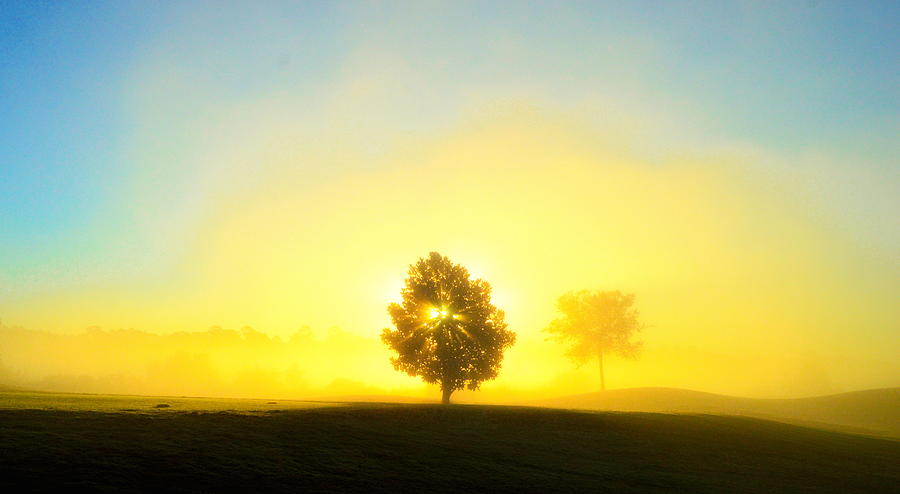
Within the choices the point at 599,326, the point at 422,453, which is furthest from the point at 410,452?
the point at 599,326

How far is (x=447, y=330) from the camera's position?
156 feet

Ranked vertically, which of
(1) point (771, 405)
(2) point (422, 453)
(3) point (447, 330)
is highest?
(3) point (447, 330)

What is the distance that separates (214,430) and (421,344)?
26941 millimetres

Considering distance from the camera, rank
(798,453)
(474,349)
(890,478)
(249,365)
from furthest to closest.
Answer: (249,365), (474,349), (798,453), (890,478)

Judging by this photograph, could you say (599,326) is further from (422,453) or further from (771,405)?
(422,453)

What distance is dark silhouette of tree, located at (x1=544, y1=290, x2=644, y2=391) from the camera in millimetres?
85500

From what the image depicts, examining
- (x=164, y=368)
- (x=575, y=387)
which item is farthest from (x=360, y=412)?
(x=164, y=368)

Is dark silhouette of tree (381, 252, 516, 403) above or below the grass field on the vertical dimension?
above

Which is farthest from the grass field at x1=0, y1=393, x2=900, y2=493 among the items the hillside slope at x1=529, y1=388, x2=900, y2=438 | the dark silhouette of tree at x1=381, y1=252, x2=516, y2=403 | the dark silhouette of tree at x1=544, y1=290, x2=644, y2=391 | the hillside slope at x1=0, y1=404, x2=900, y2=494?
the dark silhouette of tree at x1=544, y1=290, x2=644, y2=391

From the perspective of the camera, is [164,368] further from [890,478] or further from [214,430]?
[890,478]

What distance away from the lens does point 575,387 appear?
124 metres

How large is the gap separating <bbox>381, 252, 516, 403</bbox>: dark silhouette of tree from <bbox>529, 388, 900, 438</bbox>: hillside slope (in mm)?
19928

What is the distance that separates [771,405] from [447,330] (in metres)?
54.8

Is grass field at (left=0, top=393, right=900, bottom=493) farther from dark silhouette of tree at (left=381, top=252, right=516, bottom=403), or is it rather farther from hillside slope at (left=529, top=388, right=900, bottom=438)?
hillside slope at (left=529, top=388, right=900, bottom=438)
